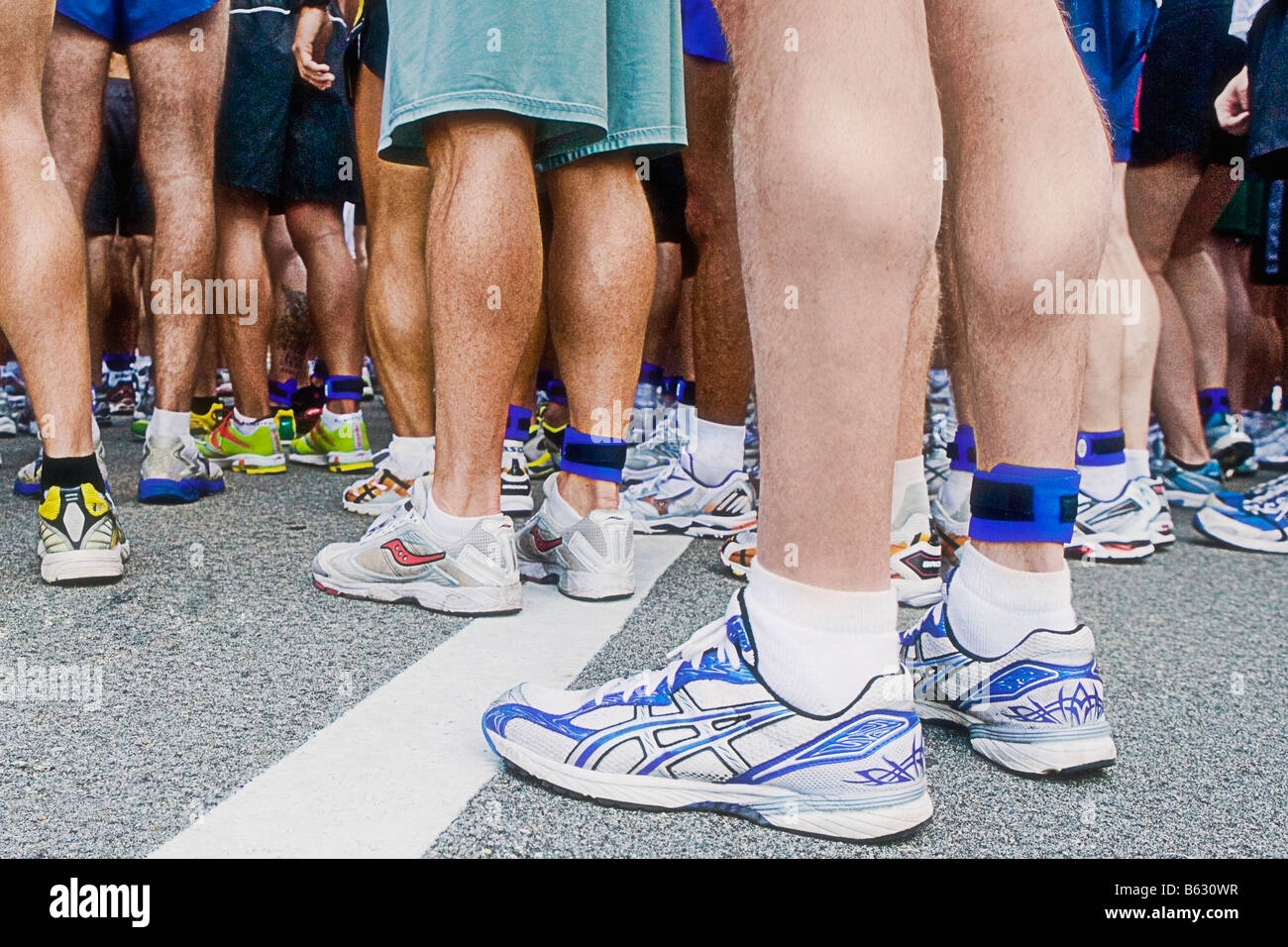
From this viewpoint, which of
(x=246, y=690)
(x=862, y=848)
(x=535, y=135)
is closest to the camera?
(x=862, y=848)

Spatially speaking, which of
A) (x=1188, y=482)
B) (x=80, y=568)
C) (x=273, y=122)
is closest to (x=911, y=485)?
(x=80, y=568)

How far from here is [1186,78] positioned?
3.74 meters

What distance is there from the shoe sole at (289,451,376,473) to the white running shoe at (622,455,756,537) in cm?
121

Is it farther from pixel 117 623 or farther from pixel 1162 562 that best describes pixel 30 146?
pixel 1162 562

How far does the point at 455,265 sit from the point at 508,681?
0.74 metres

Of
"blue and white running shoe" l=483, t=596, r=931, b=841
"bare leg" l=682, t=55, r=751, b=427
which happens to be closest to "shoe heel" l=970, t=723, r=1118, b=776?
"blue and white running shoe" l=483, t=596, r=931, b=841

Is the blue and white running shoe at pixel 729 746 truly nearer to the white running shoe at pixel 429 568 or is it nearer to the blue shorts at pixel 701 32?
the white running shoe at pixel 429 568

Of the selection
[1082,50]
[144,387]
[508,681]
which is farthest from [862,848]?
[144,387]

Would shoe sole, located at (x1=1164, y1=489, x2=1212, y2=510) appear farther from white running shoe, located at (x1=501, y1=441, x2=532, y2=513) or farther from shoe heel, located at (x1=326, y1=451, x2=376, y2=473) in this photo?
shoe heel, located at (x1=326, y1=451, x2=376, y2=473)

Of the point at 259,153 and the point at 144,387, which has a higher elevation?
the point at 259,153

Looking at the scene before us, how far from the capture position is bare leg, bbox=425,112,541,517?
6.19 feet

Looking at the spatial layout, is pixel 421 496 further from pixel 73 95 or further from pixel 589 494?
pixel 73 95

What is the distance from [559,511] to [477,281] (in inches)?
20.4

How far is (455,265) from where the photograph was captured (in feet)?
6.23
